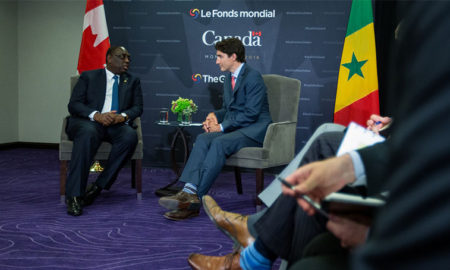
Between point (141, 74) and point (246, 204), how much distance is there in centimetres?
230

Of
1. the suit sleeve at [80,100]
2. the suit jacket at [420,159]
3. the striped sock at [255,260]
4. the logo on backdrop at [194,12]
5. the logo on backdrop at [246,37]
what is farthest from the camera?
the logo on backdrop at [194,12]

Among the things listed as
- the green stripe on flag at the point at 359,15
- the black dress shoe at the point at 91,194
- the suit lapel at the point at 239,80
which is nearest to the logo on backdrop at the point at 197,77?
the suit lapel at the point at 239,80

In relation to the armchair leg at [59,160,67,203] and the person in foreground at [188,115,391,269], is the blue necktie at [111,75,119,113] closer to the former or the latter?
the armchair leg at [59,160,67,203]

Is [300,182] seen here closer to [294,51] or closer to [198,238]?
[198,238]

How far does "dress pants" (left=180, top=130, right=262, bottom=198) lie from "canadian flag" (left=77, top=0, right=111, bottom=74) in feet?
6.48

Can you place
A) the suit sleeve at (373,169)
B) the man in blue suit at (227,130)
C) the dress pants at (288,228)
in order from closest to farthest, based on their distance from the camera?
the suit sleeve at (373,169) < the dress pants at (288,228) < the man in blue suit at (227,130)

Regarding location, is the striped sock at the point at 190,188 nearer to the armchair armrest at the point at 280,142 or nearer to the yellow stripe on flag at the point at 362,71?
the armchair armrest at the point at 280,142

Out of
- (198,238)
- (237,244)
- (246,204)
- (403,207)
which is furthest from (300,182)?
(246,204)

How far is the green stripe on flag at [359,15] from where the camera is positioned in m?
4.49

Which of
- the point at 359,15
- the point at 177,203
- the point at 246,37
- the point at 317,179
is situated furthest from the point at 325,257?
the point at 246,37

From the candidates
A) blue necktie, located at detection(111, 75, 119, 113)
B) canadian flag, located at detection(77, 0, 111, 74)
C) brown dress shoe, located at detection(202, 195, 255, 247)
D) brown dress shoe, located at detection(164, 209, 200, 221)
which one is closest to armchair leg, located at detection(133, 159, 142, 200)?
blue necktie, located at detection(111, 75, 119, 113)

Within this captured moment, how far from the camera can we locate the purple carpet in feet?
7.45

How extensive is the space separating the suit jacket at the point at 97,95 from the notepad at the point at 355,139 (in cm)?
255

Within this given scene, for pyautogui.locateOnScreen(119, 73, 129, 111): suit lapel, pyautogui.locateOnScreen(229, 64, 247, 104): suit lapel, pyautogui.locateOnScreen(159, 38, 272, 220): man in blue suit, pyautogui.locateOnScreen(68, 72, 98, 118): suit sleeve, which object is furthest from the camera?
pyautogui.locateOnScreen(119, 73, 129, 111): suit lapel
